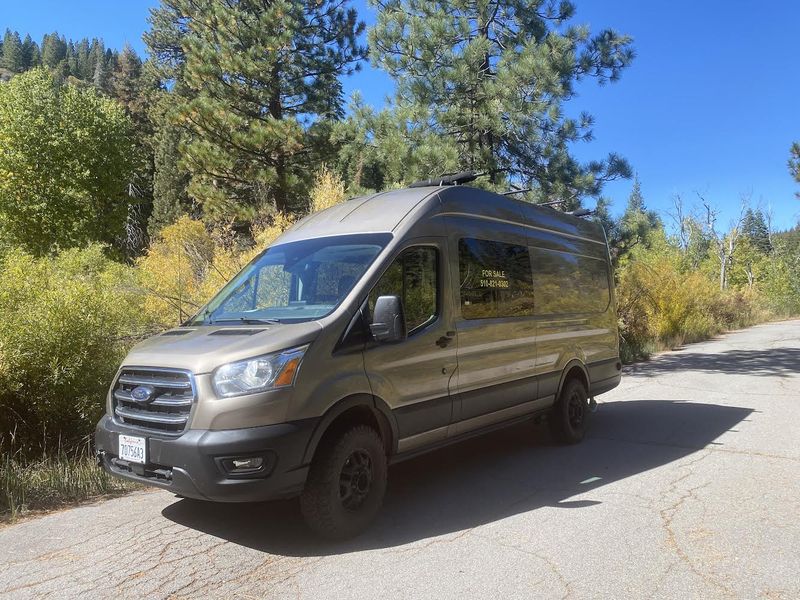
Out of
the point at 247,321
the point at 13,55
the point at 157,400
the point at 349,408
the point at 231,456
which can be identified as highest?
the point at 13,55

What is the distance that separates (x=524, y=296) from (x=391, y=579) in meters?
3.38

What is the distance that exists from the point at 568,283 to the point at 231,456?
15.6ft

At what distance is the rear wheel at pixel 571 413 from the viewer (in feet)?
22.0

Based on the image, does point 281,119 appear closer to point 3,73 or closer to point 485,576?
point 485,576

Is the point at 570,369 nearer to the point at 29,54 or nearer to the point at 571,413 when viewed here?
the point at 571,413

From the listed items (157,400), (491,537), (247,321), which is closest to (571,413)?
(491,537)

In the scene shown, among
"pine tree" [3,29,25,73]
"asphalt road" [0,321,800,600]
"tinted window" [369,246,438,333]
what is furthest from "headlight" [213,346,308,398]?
"pine tree" [3,29,25,73]

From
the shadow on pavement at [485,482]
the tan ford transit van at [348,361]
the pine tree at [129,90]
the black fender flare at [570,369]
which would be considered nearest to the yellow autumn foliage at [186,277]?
the tan ford transit van at [348,361]

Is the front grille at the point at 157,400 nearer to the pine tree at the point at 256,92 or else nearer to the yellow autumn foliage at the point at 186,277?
the yellow autumn foliage at the point at 186,277

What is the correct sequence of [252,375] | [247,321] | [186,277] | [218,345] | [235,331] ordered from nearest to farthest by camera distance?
[252,375]
[218,345]
[235,331]
[247,321]
[186,277]

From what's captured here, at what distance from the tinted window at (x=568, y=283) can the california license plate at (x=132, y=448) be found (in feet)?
13.3

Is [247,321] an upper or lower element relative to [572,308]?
upper

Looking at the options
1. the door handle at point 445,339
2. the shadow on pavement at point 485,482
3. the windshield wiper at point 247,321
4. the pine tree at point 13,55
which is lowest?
the shadow on pavement at point 485,482

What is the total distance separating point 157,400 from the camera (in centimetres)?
398
